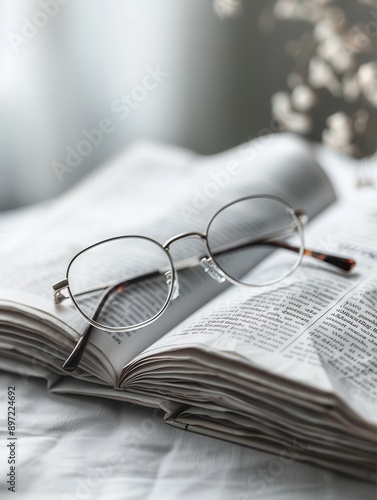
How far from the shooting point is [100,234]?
0.94 meters

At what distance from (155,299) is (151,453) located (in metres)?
0.21

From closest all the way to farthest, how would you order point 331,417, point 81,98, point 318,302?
point 331,417
point 318,302
point 81,98

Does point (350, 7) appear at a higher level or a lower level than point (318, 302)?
higher

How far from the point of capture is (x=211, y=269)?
2.74ft

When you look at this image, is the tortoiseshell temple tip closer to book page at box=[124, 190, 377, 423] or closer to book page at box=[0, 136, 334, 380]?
book page at box=[124, 190, 377, 423]

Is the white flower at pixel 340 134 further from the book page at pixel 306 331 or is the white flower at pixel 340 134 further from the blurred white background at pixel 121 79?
the blurred white background at pixel 121 79

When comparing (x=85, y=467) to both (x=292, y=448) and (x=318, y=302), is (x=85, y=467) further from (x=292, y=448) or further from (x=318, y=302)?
(x=318, y=302)

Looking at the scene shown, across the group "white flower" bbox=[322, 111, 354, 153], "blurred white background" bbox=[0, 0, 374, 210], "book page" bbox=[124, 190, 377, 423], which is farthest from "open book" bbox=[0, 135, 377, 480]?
"blurred white background" bbox=[0, 0, 374, 210]

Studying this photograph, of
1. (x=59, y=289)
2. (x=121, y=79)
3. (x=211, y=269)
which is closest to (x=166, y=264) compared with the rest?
(x=211, y=269)

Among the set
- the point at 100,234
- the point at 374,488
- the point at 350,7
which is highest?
the point at 350,7

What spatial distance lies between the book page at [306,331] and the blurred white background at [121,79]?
116 cm

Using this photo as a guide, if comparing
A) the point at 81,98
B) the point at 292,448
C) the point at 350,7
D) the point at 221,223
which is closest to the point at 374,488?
the point at 292,448

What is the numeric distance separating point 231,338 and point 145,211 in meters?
0.45

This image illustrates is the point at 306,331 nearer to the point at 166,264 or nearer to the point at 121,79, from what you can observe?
the point at 166,264
